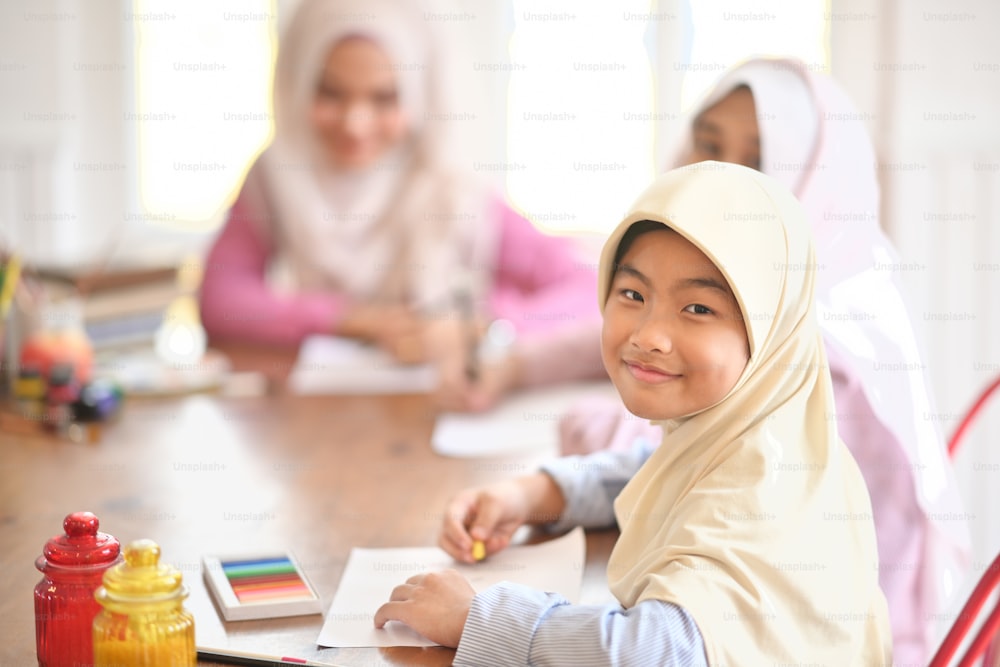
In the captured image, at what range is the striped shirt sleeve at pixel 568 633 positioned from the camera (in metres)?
0.80

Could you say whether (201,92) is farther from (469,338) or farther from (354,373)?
(469,338)

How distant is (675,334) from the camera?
912 millimetres

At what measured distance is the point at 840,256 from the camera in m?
1.23

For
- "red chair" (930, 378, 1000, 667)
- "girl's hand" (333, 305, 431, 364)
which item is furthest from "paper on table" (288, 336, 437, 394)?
"red chair" (930, 378, 1000, 667)

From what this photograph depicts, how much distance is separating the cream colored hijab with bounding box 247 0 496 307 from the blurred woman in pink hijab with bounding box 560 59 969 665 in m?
1.22

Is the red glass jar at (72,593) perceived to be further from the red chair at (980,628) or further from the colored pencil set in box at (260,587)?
the red chair at (980,628)

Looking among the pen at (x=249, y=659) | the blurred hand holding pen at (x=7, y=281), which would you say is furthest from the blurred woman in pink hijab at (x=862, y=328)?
the blurred hand holding pen at (x=7, y=281)

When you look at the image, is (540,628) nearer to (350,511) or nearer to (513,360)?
(350,511)

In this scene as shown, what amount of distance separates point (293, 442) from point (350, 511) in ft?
1.16

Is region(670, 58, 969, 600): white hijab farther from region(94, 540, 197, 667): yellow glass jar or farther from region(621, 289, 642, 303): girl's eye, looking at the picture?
region(94, 540, 197, 667): yellow glass jar

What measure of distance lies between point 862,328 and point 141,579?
2.59 feet

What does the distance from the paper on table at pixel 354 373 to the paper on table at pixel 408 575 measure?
814 millimetres

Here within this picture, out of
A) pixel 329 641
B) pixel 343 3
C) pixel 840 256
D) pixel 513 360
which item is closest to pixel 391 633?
pixel 329 641

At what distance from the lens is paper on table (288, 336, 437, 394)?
6.59 ft
